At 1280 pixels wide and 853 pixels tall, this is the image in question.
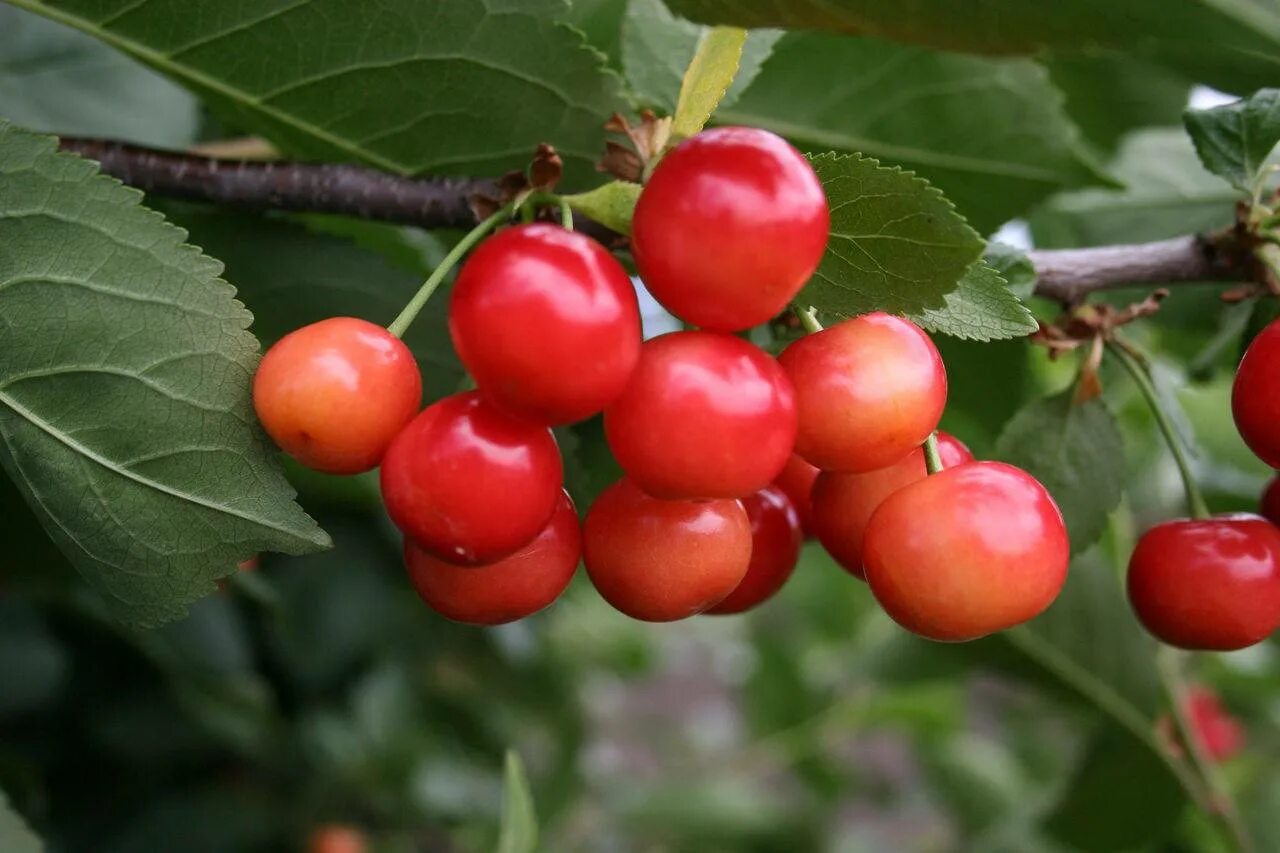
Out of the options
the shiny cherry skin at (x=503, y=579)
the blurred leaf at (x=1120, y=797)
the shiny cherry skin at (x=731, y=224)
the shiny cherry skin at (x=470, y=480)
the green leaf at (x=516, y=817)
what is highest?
the shiny cherry skin at (x=731, y=224)

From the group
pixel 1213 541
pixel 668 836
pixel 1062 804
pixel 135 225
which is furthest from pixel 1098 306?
pixel 668 836

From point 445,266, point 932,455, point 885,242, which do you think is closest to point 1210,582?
point 932,455

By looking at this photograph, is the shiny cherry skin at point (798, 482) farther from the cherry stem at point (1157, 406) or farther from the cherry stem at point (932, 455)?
the cherry stem at point (1157, 406)

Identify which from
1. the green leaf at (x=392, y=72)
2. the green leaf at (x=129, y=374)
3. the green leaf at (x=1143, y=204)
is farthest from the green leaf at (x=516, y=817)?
the green leaf at (x=1143, y=204)

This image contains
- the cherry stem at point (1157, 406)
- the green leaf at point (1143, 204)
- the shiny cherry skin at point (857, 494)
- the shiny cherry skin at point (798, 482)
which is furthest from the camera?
the green leaf at point (1143, 204)

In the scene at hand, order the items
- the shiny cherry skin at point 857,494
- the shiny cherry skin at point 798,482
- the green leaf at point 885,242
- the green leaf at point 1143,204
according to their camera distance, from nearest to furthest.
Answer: the green leaf at point 885,242 → the shiny cherry skin at point 857,494 → the shiny cherry skin at point 798,482 → the green leaf at point 1143,204

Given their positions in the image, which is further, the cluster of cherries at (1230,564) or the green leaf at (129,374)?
the cluster of cherries at (1230,564)
